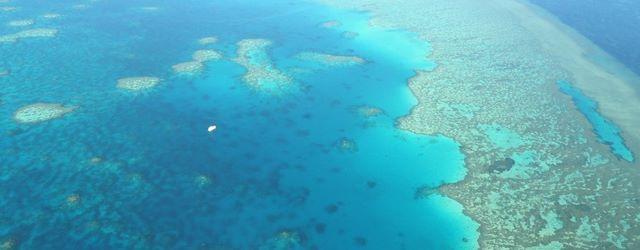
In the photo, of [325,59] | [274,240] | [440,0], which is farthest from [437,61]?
[274,240]

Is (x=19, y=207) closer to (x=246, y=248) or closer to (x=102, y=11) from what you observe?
(x=246, y=248)

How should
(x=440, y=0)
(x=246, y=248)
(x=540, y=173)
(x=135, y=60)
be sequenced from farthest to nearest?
(x=440, y=0)
(x=135, y=60)
(x=540, y=173)
(x=246, y=248)

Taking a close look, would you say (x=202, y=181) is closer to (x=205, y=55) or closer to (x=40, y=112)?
(x=40, y=112)

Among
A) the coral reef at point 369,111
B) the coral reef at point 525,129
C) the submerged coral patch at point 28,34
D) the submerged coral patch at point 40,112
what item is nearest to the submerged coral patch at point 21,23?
the submerged coral patch at point 28,34

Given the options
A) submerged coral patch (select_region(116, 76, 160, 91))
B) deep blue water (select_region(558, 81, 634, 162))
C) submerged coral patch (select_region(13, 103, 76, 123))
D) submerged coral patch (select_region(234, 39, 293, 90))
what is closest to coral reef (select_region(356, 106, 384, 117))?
submerged coral patch (select_region(234, 39, 293, 90))

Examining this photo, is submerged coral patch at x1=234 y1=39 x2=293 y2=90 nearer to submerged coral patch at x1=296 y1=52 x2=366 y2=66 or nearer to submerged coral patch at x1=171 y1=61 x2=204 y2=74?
submerged coral patch at x1=171 y1=61 x2=204 y2=74

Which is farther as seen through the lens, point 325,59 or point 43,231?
point 325,59

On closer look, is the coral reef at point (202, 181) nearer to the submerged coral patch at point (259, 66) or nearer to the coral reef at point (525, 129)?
the submerged coral patch at point (259, 66)
